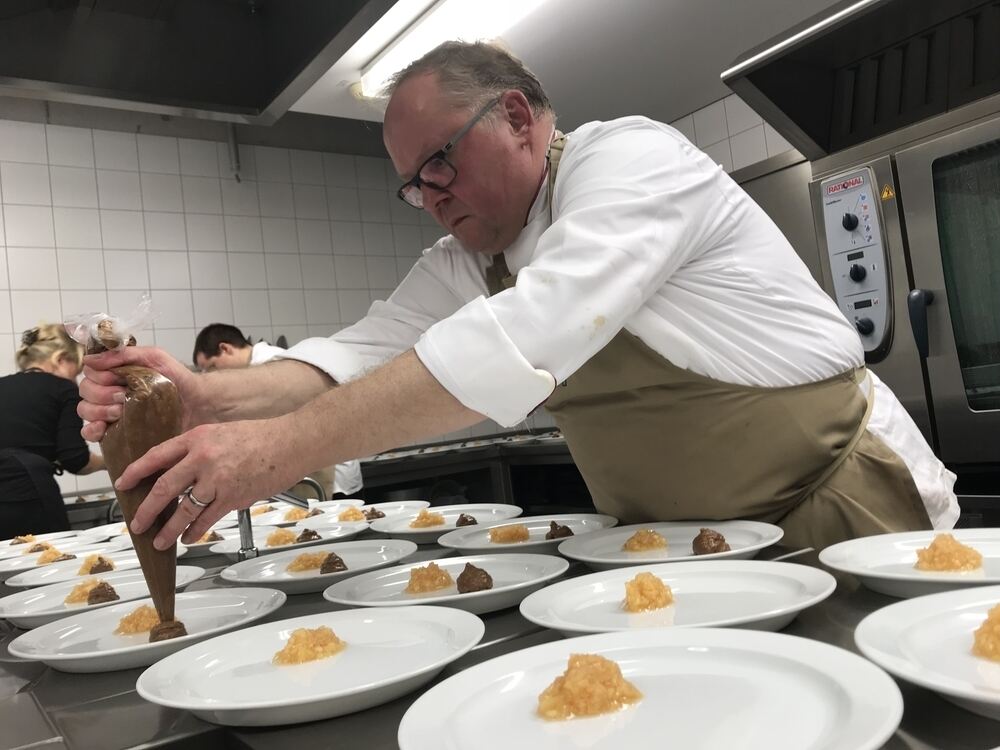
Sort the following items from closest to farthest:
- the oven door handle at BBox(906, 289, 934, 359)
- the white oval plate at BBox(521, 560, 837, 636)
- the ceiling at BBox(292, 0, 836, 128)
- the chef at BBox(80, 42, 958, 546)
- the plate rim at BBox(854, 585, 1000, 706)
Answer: the plate rim at BBox(854, 585, 1000, 706) → the white oval plate at BBox(521, 560, 837, 636) → the chef at BBox(80, 42, 958, 546) → the oven door handle at BBox(906, 289, 934, 359) → the ceiling at BBox(292, 0, 836, 128)

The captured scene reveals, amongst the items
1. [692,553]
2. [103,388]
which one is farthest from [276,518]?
[692,553]

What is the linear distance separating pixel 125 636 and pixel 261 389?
61 cm

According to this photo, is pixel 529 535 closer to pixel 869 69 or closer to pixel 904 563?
pixel 904 563

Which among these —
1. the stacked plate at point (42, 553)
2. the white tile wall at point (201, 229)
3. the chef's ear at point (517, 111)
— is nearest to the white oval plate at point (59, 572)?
the stacked plate at point (42, 553)

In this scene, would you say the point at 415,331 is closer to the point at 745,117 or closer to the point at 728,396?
the point at 728,396

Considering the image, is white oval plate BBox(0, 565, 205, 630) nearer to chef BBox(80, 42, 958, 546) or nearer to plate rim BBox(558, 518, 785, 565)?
chef BBox(80, 42, 958, 546)

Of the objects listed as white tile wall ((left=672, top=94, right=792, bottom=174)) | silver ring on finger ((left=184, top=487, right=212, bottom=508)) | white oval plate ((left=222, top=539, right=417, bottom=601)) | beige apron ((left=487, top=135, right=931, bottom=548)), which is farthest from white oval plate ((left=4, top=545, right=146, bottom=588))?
white tile wall ((left=672, top=94, right=792, bottom=174))

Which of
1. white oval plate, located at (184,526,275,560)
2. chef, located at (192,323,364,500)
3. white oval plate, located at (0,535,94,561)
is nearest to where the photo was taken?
white oval plate, located at (184,526,275,560)

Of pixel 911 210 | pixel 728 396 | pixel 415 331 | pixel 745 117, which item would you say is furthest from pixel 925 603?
pixel 745 117

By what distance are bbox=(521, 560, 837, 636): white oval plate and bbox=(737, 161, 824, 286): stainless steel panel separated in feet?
7.13

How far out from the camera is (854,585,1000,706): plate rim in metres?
0.52

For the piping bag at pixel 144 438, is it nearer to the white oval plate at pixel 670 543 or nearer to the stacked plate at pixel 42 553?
the white oval plate at pixel 670 543

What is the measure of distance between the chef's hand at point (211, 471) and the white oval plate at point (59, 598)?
0.44 meters

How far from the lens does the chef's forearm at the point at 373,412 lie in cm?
101
